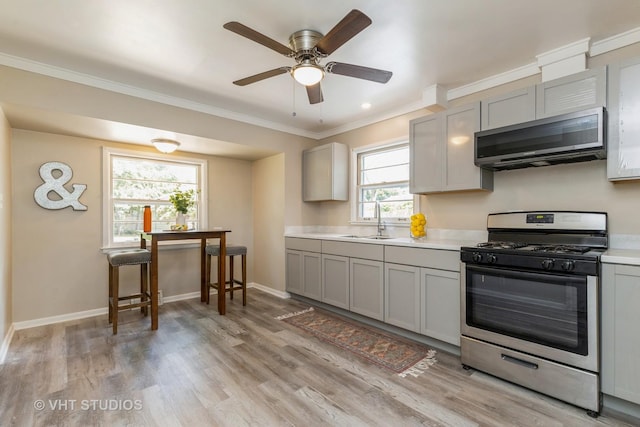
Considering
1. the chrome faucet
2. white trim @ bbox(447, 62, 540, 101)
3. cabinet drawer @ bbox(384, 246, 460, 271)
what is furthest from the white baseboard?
white trim @ bbox(447, 62, 540, 101)

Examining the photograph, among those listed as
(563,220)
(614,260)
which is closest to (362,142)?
(563,220)

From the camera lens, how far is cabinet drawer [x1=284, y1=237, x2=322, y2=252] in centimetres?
402

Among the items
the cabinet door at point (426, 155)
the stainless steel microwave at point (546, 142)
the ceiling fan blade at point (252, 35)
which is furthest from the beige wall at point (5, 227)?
the stainless steel microwave at point (546, 142)

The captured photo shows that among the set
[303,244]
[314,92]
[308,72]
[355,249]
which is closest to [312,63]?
[308,72]

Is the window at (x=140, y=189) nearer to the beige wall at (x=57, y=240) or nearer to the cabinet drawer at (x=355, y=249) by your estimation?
the beige wall at (x=57, y=240)

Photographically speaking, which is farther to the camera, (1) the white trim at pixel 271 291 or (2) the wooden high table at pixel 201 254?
(1) the white trim at pixel 271 291

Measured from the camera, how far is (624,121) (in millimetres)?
2121

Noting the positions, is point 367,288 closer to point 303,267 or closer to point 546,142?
point 303,267

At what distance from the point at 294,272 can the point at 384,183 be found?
1745mm

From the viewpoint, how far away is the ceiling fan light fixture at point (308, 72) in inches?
87.3

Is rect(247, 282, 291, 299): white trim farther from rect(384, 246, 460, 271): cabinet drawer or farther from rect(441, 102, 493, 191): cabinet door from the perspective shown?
rect(441, 102, 493, 191): cabinet door

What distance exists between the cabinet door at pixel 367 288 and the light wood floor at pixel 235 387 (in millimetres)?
679

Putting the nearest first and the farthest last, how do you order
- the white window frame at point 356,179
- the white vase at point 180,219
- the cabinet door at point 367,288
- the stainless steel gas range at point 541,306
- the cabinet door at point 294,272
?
1. the stainless steel gas range at point 541,306
2. the cabinet door at point 367,288
3. the white vase at point 180,219
4. the white window frame at point 356,179
5. the cabinet door at point 294,272

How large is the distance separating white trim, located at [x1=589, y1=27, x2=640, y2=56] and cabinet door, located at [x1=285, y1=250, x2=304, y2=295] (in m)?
3.57
